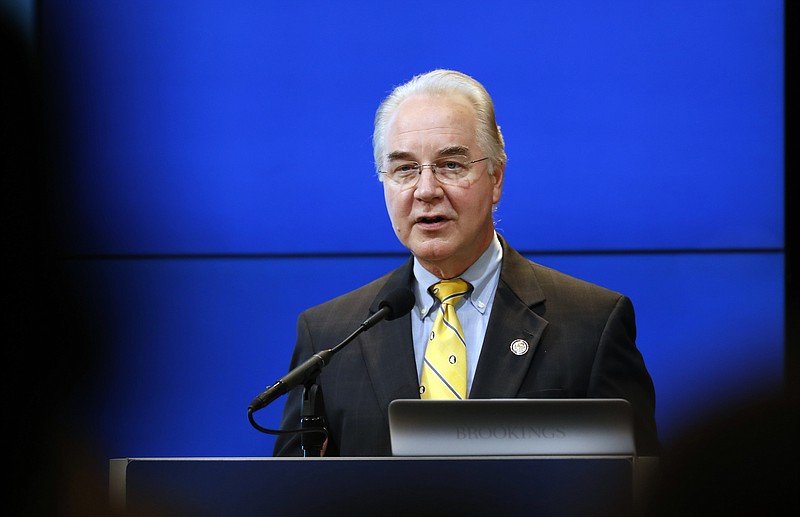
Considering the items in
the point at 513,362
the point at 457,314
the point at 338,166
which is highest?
the point at 338,166

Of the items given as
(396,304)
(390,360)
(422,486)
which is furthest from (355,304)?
(422,486)

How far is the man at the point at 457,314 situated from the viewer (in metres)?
2.43

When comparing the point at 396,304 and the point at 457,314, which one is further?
the point at 457,314

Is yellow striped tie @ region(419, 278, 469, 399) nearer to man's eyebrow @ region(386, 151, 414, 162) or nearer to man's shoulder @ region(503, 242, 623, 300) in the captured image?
man's shoulder @ region(503, 242, 623, 300)

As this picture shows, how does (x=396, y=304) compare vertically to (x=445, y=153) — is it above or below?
below

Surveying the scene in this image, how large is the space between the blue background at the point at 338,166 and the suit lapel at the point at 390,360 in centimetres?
92

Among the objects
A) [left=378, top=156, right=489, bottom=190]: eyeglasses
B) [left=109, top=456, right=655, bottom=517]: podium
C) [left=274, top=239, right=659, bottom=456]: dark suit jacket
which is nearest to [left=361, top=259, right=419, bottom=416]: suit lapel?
[left=274, top=239, right=659, bottom=456]: dark suit jacket

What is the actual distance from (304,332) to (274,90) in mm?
1169

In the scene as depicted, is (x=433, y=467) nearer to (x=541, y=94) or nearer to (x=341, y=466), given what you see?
(x=341, y=466)

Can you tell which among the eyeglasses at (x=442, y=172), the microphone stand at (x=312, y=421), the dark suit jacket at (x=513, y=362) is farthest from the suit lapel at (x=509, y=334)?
the microphone stand at (x=312, y=421)

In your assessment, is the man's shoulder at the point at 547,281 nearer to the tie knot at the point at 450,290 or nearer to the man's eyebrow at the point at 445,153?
the tie knot at the point at 450,290

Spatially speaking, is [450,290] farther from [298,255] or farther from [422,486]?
[422,486]

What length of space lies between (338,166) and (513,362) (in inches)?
50.7

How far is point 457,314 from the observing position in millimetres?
2574
